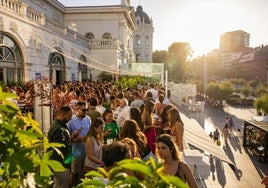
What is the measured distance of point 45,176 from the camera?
43.4 inches

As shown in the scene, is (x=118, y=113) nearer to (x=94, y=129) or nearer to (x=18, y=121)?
(x=94, y=129)

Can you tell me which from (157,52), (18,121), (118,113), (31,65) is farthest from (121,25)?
(157,52)

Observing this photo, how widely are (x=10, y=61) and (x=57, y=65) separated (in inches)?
253

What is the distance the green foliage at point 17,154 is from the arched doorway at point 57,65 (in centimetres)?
1877

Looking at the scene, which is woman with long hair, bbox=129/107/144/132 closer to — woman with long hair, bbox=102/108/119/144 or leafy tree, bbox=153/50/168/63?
woman with long hair, bbox=102/108/119/144

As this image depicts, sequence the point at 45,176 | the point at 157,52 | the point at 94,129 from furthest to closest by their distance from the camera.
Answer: the point at 157,52 → the point at 94,129 → the point at 45,176

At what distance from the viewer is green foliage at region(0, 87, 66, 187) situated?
1019 mm

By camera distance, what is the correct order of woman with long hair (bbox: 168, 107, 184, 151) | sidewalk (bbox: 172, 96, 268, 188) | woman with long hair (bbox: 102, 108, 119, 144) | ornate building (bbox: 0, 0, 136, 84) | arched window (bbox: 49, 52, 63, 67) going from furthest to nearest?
arched window (bbox: 49, 52, 63, 67) < ornate building (bbox: 0, 0, 136, 84) < sidewalk (bbox: 172, 96, 268, 188) < woman with long hair (bbox: 102, 108, 119, 144) < woman with long hair (bbox: 168, 107, 184, 151)

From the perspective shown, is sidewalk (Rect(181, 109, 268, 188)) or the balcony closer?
sidewalk (Rect(181, 109, 268, 188))

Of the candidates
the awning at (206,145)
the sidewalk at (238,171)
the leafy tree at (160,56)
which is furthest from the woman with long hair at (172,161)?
the leafy tree at (160,56)

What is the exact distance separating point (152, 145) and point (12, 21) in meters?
13.0

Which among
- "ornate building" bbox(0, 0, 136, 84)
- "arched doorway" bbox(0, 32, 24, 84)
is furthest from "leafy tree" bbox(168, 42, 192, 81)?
"arched doorway" bbox(0, 32, 24, 84)

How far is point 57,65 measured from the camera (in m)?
22.1

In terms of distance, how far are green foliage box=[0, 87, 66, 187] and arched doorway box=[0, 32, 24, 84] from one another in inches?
594
